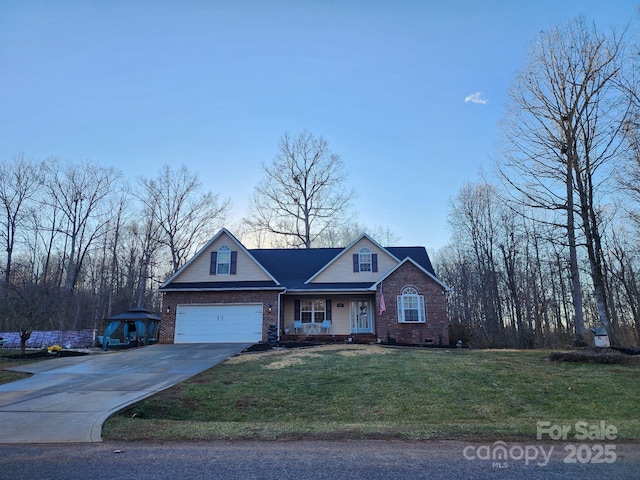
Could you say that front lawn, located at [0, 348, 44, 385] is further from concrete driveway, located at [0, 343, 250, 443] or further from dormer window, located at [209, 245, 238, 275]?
dormer window, located at [209, 245, 238, 275]

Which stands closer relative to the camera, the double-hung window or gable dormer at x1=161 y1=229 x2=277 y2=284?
gable dormer at x1=161 y1=229 x2=277 y2=284

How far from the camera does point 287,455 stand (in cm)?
486

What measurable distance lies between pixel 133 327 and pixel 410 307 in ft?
51.2

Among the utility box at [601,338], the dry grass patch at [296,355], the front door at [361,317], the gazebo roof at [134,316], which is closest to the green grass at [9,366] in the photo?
the gazebo roof at [134,316]

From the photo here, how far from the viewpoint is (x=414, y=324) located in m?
20.3

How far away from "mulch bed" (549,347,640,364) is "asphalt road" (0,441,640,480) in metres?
7.95

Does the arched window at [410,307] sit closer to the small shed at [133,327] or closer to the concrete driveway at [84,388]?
the concrete driveway at [84,388]

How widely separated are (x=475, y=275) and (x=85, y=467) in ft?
103

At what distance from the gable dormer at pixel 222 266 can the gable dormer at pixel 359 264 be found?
3259 millimetres

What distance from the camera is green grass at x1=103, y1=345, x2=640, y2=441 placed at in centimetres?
A: 610

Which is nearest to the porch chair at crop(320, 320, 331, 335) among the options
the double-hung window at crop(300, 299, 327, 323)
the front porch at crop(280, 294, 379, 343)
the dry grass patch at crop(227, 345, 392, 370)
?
the front porch at crop(280, 294, 379, 343)

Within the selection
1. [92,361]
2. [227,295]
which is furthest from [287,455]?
[227,295]

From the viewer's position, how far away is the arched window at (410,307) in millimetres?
20453

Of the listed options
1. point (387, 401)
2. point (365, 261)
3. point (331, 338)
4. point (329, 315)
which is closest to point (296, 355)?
point (387, 401)
